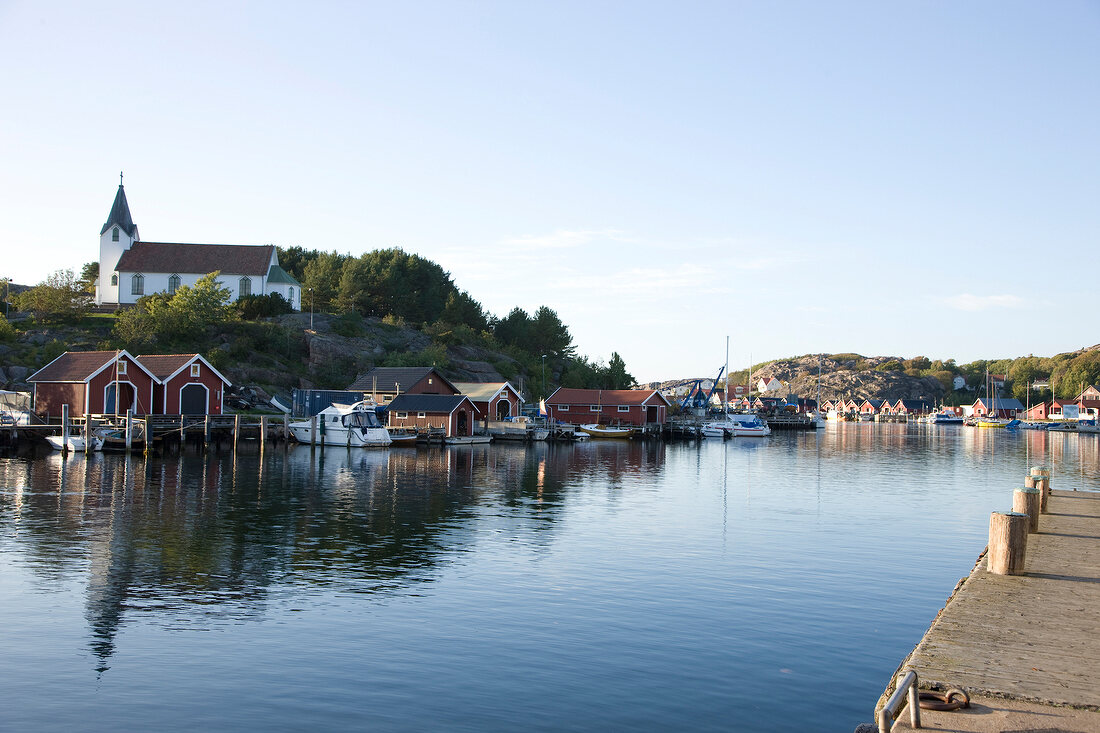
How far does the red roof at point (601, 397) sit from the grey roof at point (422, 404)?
74.5 ft

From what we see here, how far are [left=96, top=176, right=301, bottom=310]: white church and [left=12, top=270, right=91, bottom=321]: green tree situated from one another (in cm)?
494

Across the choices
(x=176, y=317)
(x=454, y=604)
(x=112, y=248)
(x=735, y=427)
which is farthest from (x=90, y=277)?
(x=454, y=604)

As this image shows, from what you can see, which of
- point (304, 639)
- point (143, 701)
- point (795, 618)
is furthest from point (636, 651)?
point (143, 701)

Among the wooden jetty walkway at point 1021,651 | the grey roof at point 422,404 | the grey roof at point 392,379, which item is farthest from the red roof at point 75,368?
the wooden jetty walkway at point 1021,651

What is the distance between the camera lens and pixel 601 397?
96.5 meters

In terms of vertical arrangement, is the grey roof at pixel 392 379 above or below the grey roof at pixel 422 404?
above

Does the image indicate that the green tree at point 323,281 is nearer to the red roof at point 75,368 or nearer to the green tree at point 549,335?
the green tree at point 549,335

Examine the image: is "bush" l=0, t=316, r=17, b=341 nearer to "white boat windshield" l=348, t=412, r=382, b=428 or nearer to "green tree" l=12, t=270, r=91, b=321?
"green tree" l=12, t=270, r=91, b=321

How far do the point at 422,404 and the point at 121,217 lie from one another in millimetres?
49698

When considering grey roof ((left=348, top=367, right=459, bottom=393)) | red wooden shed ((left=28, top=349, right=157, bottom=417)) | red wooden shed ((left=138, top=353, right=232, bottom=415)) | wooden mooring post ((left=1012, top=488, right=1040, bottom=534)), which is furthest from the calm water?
grey roof ((left=348, top=367, right=459, bottom=393))

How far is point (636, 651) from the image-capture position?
15898 mm

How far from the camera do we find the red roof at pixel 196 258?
10019cm

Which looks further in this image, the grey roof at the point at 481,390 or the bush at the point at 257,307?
the bush at the point at 257,307

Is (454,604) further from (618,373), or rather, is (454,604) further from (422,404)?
(618,373)
